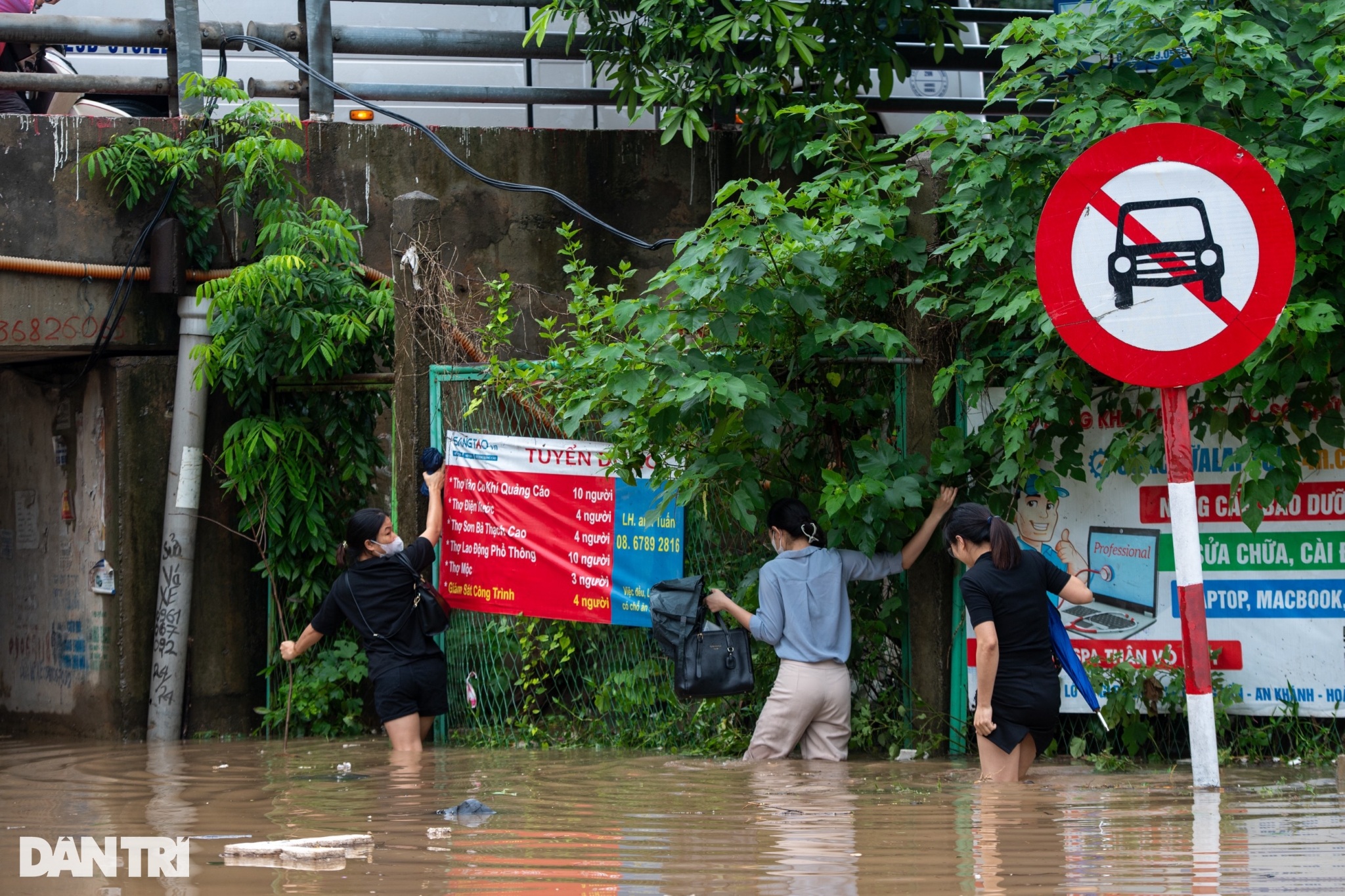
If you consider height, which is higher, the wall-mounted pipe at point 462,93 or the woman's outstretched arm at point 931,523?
the wall-mounted pipe at point 462,93

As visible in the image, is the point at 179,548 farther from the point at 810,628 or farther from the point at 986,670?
the point at 986,670

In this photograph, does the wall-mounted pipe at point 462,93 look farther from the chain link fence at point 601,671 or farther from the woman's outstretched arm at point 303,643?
the woman's outstretched arm at point 303,643

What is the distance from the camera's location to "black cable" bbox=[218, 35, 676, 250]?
947cm

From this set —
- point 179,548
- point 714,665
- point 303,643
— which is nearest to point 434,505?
point 303,643

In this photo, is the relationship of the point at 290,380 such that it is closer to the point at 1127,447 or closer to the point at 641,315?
the point at 641,315

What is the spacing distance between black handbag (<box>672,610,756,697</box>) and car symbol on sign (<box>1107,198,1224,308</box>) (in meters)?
2.66

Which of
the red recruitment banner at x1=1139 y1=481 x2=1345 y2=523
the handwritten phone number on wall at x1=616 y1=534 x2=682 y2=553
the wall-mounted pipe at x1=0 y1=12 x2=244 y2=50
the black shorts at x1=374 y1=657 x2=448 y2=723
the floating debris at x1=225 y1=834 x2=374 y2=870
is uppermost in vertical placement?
the wall-mounted pipe at x1=0 y1=12 x2=244 y2=50

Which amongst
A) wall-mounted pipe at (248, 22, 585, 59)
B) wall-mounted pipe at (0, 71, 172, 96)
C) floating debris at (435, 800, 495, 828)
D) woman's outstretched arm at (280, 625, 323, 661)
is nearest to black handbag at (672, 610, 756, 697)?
floating debris at (435, 800, 495, 828)

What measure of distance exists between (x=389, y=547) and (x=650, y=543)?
1453 millimetres

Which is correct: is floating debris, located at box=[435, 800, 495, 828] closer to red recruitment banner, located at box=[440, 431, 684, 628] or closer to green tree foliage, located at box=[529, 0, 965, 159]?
red recruitment banner, located at box=[440, 431, 684, 628]

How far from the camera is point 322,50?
9.88 meters

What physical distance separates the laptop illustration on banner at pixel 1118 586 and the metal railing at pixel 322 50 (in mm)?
4052

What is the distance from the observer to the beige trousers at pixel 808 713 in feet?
21.6

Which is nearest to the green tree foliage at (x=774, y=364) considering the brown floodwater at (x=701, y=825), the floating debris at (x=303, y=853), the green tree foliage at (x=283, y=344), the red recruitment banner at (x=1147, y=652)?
the red recruitment banner at (x=1147, y=652)
